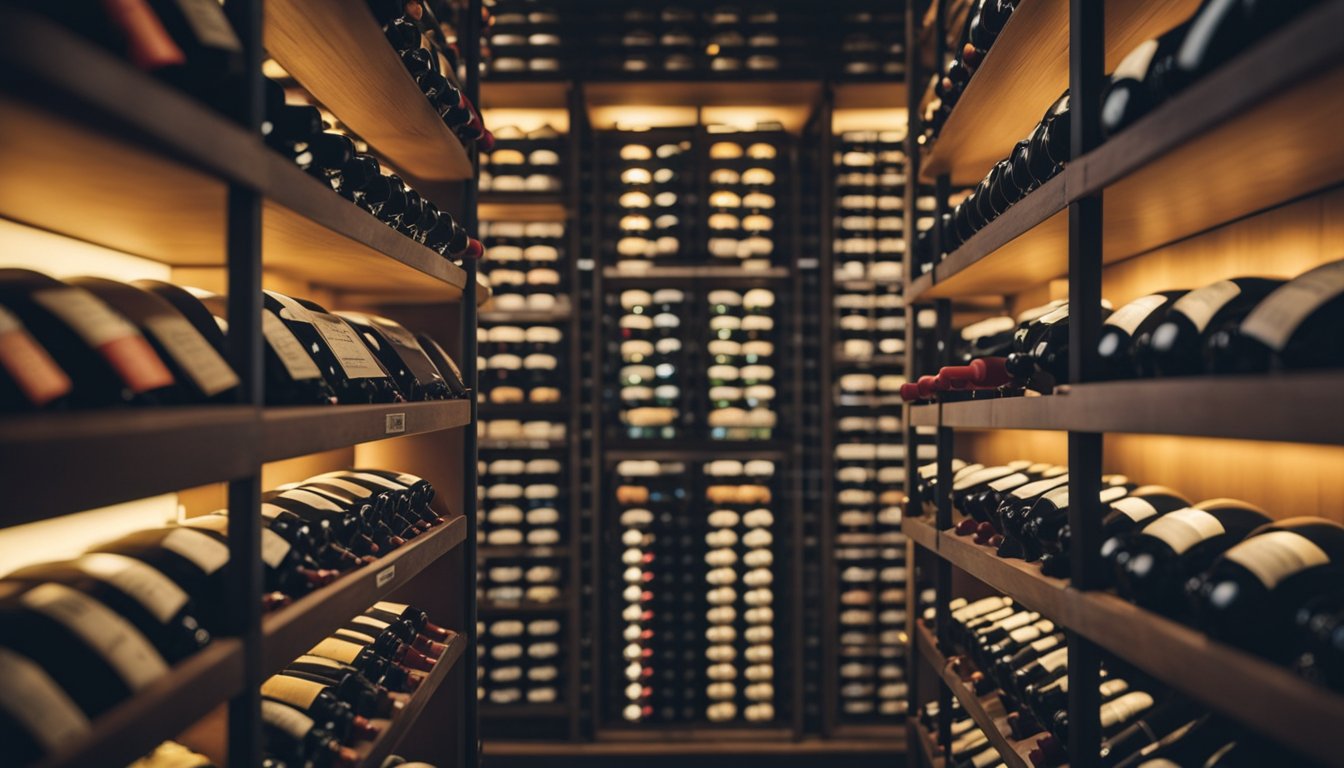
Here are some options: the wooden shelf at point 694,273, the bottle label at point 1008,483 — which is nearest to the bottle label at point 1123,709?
the bottle label at point 1008,483

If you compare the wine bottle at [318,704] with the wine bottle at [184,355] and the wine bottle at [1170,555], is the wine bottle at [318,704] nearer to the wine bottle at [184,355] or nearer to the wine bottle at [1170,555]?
the wine bottle at [184,355]

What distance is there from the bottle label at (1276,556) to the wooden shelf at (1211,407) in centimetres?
16

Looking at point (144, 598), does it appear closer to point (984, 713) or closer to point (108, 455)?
point (108, 455)

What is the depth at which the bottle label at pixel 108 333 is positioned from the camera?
79 centimetres

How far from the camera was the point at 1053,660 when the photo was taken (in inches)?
59.1

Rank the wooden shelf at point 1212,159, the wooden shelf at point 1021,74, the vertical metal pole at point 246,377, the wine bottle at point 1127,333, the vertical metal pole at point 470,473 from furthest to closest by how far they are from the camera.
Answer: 1. the vertical metal pole at point 470,473
2. the wooden shelf at point 1021,74
3. the wine bottle at point 1127,333
4. the vertical metal pole at point 246,377
5. the wooden shelf at point 1212,159

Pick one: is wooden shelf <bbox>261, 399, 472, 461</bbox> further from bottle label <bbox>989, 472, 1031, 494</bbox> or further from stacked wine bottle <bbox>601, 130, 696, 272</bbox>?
stacked wine bottle <bbox>601, 130, 696, 272</bbox>

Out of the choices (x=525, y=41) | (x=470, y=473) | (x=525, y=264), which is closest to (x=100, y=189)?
(x=470, y=473)

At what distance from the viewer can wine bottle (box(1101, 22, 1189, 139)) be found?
0.98m

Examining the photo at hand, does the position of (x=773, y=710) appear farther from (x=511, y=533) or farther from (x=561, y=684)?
(x=511, y=533)

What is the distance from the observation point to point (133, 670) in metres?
0.78

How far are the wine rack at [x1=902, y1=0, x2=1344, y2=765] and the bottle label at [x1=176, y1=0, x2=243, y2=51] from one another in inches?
42.8

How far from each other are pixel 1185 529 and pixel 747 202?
2564mm

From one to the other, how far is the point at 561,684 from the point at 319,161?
8.77ft
